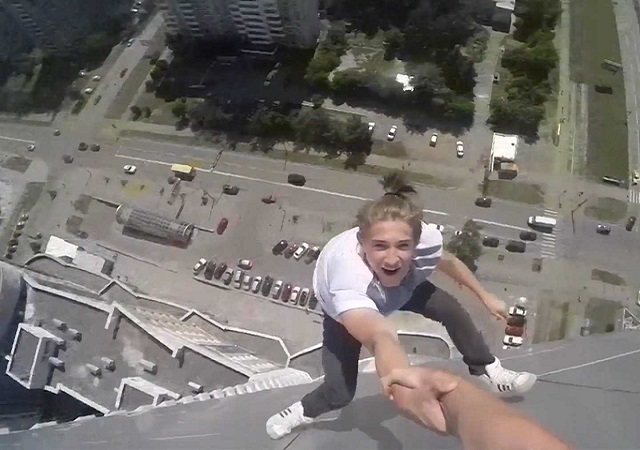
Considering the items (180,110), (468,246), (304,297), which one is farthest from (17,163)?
(468,246)

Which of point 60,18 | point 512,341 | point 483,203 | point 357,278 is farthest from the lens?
point 60,18

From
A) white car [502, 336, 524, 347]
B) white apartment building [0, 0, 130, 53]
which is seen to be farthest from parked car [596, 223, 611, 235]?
white apartment building [0, 0, 130, 53]

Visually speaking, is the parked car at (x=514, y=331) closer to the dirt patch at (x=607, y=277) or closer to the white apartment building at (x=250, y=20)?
the dirt patch at (x=607, y=277)

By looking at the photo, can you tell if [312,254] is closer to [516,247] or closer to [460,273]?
[516,247]

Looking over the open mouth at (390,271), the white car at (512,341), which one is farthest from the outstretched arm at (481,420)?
the white car at (512,341)

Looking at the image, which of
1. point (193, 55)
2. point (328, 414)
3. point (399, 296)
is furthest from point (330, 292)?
point (193, 55)
